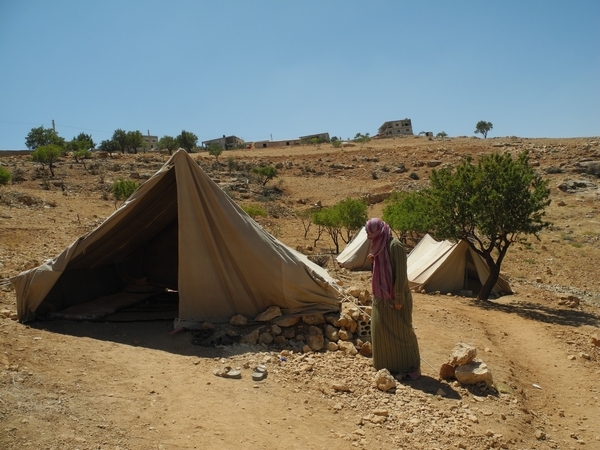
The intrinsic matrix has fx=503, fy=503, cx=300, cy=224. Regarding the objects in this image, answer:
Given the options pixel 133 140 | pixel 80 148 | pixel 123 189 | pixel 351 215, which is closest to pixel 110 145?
pixel 133 140

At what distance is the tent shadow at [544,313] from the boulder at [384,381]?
21.2 feet

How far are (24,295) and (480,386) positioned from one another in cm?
561

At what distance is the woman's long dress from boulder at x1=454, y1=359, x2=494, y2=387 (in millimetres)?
469

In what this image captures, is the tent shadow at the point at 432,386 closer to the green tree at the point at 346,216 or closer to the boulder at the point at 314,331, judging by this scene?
the boulder at the point at 314,331

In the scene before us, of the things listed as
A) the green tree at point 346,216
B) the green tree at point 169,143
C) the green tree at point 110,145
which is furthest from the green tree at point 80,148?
the green tree at point 346,216

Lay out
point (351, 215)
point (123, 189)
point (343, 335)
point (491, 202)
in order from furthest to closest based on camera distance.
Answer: point (123, 189), point (351, 215), point (491, 202), point (343, 335)

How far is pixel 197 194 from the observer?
21.3 feet

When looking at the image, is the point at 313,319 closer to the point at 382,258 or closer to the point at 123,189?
the point at 382,258

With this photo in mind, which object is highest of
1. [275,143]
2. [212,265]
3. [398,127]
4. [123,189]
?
[398,127]

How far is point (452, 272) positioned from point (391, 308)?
29.1 ft

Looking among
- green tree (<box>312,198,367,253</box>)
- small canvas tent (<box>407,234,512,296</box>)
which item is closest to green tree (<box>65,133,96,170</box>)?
green tree (<box>312,198,367,253</box>)

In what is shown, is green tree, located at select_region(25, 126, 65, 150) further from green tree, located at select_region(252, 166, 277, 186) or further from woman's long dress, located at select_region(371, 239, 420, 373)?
woman's long dress, located at select_region(371, 239, 420, 373)

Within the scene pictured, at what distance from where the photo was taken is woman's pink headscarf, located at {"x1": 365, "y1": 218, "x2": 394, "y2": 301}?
17.7 feet

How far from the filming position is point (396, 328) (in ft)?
18.0
